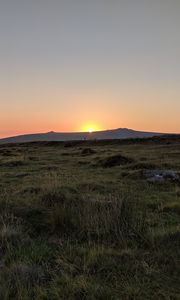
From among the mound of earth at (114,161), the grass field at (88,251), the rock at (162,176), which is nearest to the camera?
the grass field at (88,251)

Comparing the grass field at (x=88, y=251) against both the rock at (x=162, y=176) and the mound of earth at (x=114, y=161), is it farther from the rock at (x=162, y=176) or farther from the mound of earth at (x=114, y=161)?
the mound of earth at (x=114, y=161)

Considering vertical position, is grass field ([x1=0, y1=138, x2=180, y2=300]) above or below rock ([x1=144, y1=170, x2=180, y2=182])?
below

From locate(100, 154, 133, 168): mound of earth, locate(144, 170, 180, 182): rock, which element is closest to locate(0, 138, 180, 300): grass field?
locate(144, 170, 180, 182): rock

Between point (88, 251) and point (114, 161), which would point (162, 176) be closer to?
point (114, 161)

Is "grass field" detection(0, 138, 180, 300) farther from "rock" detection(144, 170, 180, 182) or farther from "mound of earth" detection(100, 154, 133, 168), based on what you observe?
"mound of earth" detection(100, 154, 133, 168)

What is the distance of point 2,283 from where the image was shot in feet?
17.6

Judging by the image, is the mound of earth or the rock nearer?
the rock

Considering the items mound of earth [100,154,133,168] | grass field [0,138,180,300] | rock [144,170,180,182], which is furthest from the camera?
mound of earth [100,154,133,168]

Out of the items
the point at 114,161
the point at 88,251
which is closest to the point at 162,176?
the point at 114,161

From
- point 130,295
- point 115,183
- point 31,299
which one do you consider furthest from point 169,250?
point 115,183

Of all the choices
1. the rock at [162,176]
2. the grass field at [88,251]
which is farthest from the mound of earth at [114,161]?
the grass field at [88,251]

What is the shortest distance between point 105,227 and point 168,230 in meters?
1.20

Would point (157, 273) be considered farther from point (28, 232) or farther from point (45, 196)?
point (45, 196)

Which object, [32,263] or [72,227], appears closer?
[32,263]
